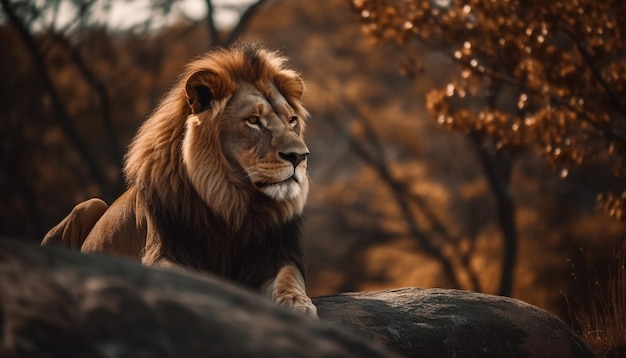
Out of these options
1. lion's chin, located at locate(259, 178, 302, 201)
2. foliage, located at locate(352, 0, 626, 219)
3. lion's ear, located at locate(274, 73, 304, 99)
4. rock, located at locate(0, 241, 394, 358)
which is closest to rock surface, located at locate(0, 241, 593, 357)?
rock, located at locate(0, 241, 394, 358)

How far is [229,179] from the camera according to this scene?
5.47m

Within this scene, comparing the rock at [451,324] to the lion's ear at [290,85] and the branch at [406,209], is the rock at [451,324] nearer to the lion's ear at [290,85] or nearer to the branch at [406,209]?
the lion's ear at [290,85]

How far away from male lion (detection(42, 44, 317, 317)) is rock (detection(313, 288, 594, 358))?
0.38 metres

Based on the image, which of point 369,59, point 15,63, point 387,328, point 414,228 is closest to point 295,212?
point 387,328

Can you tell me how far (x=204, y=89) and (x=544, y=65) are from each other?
12.5 ft

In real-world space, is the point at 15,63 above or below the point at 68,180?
above

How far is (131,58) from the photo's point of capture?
2391cm

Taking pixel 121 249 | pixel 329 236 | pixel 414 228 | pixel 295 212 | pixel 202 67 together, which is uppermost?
pixel 202 67

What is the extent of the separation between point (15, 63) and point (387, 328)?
1867cm

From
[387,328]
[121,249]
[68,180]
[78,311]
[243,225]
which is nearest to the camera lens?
[78,311]

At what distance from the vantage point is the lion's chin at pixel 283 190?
519cm

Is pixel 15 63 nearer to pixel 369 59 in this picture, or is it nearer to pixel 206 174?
pixel 369 59

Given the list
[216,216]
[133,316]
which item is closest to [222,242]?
[216,216]

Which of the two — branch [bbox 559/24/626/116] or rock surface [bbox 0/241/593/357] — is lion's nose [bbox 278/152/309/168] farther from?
branch [bbox 559/24/626/116]
